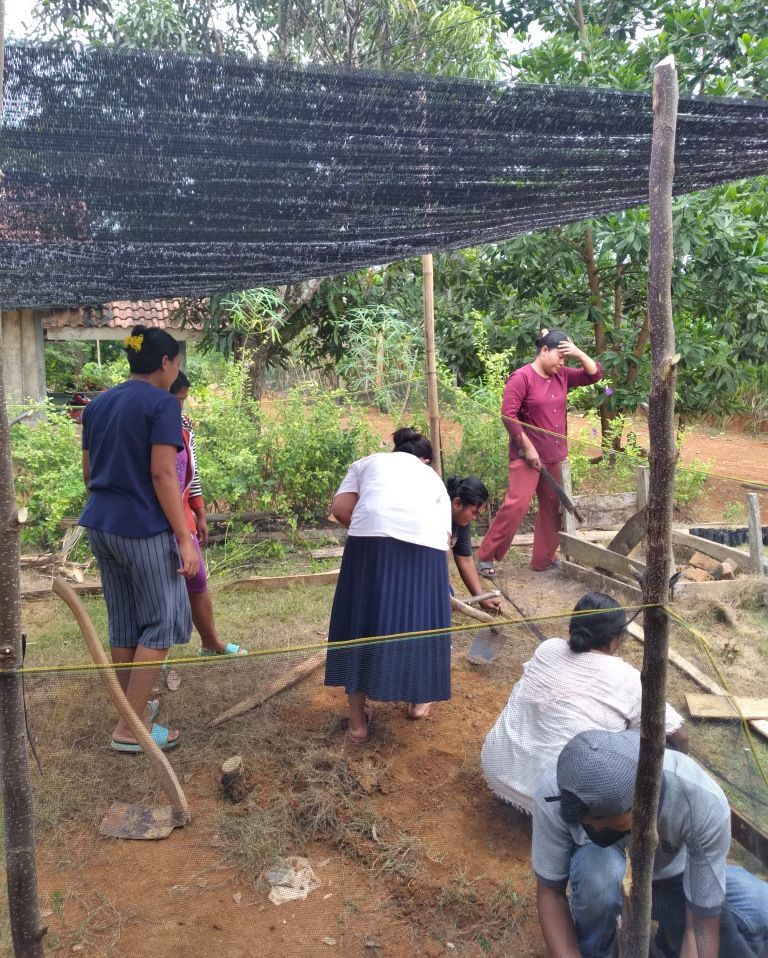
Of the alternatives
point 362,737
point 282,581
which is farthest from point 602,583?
point 362,737

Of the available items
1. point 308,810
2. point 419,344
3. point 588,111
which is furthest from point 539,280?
point 308,810

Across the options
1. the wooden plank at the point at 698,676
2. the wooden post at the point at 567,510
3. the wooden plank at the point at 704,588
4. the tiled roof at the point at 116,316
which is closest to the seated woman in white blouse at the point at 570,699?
the wooden plank at the point at 698,676

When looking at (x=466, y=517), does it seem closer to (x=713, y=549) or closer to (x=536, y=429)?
(x=536, y=429)

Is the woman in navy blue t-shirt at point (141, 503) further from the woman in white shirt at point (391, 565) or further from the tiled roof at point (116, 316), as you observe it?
the tiled roof at point (116, 316)

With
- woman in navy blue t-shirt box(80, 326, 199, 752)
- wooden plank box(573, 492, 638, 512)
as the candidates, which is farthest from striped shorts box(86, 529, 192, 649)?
wooden plank box(573, 492, 638, 512)

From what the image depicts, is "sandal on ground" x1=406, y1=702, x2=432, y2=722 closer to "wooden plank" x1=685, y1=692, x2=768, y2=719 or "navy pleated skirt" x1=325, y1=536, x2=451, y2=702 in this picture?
"navy pleated skirt" x1=325, y1=536, x2=451, y2=702

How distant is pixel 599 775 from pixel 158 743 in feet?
4.53

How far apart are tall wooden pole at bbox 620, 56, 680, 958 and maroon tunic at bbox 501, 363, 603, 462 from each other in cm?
372

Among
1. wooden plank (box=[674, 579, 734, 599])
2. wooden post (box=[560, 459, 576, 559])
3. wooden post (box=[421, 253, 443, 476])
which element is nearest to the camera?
wooden post (box=[421, 253, 443, 476])

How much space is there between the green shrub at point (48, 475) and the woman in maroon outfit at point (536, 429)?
294cm

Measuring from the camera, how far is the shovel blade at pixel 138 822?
90.4 inches

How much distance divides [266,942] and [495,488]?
500cm

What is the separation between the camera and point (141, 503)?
122 inches

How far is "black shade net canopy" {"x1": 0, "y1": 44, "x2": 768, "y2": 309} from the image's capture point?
2539mm
